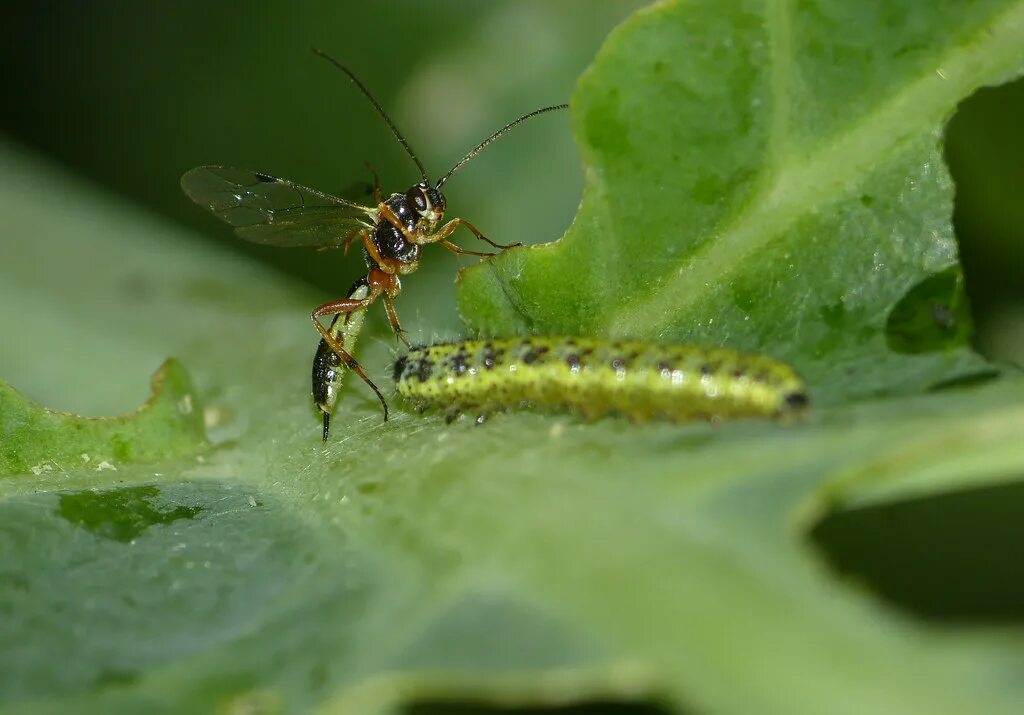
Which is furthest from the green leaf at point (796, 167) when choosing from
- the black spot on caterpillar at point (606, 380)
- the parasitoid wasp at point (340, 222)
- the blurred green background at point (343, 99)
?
the blurred green background at point (343, 99)

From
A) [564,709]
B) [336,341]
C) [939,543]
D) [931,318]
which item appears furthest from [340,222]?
[939,543]

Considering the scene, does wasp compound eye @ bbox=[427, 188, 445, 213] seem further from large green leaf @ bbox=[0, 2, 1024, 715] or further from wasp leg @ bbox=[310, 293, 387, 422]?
large green leaf @ bbox=[0, 2, 1024, 715]

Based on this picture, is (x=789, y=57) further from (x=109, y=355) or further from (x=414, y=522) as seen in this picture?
(x=109, y=355)

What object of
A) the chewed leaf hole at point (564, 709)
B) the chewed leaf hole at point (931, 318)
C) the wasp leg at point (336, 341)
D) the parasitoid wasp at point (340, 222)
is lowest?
the chewed leaf hole at point (564, 709)

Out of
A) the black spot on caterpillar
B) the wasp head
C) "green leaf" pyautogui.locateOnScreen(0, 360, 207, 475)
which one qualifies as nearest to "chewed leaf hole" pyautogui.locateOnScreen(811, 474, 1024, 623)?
the black spot on caterpillar

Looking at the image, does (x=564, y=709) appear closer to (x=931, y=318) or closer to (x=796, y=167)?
(x=931, y=318)

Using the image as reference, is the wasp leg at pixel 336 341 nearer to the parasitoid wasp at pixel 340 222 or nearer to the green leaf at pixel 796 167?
the parasitoid wasp at pixel 340 222

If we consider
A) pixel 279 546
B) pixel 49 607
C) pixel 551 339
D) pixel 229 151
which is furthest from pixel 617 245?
pixel 229 151
